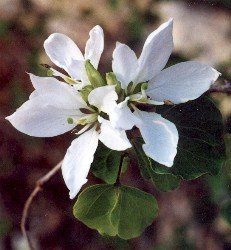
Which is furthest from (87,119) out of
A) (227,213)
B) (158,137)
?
(227,213)

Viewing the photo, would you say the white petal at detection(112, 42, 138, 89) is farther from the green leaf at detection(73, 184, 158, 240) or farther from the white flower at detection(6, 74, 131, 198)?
the green leaf at detection(73, 184, 158, 240)

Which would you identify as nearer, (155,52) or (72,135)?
(155,52)

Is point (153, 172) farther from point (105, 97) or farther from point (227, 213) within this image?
point (227, 213)

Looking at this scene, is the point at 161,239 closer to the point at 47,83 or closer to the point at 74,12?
the point at 74,12

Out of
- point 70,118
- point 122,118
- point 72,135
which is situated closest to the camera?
point 122,118

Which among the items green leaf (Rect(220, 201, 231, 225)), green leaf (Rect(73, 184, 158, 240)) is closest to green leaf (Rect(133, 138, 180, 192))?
green leaf (Rect(73, 184, 158, 240))

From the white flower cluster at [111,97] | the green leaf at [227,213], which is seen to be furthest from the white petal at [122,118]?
the green leaf at [227,213]
